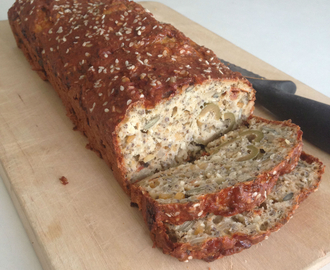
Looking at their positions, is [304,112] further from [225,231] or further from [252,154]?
[225,231]

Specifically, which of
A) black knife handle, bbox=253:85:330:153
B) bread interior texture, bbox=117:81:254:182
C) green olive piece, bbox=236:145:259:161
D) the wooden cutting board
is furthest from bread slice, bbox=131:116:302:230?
black knife handle, bbox=253:85:330:153

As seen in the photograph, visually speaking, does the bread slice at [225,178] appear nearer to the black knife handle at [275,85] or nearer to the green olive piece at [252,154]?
the green olive piece at [252,154]

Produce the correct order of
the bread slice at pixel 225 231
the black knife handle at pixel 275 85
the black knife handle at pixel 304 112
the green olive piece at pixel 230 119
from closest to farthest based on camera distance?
the bread slice at pixel 225 231 < the green olive piece at pixel 230 119 < the black knife handle at pixel 304 112 < the black knife handle at pixel 275 85

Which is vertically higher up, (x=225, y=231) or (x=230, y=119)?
(x=230, y=119)

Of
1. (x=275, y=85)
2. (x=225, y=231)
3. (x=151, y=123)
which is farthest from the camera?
(x=275, y=85)

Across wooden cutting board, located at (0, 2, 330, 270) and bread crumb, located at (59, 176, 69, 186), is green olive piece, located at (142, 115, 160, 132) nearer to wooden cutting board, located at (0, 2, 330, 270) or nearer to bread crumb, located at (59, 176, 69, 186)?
wooden cutting board, located at (0, 2, 330, 270)

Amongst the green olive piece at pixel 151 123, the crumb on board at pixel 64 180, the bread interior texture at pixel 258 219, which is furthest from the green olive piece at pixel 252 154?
the crumb on board at pixel 64 180

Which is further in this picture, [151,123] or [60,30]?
[60,30]

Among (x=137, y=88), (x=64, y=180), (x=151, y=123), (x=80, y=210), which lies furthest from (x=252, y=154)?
(x=64, y=180)
